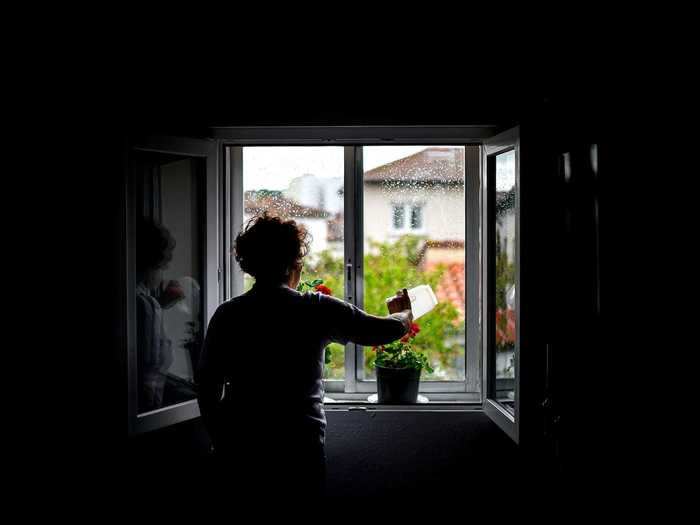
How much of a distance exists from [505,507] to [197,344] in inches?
49.7

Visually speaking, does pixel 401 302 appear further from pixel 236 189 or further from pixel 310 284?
pixel 236 189

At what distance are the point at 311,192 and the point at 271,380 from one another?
1611 mm

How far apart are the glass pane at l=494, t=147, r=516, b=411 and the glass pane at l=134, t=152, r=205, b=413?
45.6 inches

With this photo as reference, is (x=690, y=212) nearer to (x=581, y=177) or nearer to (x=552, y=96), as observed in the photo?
(x=581, y=177)

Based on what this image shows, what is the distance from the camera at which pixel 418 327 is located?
9.31ft

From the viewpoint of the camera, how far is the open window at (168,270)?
2125mm

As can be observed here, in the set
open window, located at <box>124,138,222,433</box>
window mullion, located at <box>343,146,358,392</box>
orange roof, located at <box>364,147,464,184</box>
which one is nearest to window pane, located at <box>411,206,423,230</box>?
orange roof, located at <box>364,147,464,184</box>

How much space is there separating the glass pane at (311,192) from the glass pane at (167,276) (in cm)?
56

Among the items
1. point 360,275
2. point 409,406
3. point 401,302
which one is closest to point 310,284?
point 360,275

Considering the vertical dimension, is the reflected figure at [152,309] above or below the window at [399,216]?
below

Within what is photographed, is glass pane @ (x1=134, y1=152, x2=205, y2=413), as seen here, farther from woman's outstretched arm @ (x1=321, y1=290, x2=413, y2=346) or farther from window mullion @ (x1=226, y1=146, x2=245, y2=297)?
woman's outstretched arm @ (x1=321, y1=290, x2=413, y2=346)

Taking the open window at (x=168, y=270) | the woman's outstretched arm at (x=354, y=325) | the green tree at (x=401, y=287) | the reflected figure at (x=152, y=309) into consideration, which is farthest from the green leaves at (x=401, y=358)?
the woman's outstretched arm at (x=354, y=325)

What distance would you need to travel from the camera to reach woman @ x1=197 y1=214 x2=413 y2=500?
1.41m

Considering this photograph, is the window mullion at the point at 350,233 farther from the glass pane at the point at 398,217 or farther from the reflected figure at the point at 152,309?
the reflected figure at the point at 152,309
